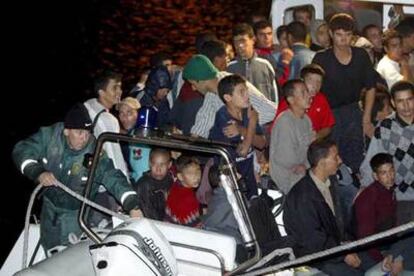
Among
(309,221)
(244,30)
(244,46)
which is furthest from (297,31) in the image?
(309,221)

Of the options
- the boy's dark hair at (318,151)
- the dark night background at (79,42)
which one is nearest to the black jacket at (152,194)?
the boy's dark hair at (318,151)

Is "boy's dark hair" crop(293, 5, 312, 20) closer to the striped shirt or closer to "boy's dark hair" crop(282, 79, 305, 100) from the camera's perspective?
the striped shirt

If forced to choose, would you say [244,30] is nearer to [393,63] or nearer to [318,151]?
[393,63]

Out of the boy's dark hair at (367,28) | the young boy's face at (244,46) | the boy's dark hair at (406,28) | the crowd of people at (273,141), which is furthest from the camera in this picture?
the boy's dark hair at (367,28)

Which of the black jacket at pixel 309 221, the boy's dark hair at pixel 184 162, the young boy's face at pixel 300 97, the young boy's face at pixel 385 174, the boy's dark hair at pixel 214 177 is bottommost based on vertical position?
the black jacket at pixel 309 221

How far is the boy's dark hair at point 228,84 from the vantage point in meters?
11.8

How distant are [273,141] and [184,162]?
38.2 inches

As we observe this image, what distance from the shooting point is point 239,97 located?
464 inches

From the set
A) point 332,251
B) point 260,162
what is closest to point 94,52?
point 260,162

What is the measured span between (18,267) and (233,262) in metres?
1.86

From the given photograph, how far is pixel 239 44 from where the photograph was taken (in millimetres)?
13352

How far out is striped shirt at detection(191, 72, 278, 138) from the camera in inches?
473

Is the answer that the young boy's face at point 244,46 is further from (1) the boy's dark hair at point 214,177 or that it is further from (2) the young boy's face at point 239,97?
(1) the boy's dark hair at point 214,177

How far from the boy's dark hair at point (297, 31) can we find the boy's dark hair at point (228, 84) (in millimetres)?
2176
